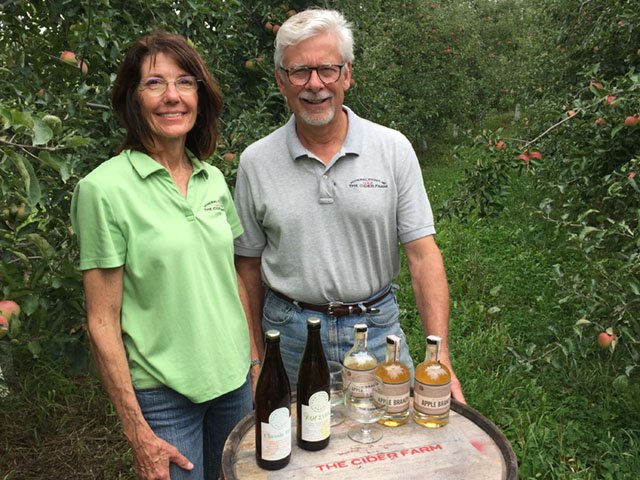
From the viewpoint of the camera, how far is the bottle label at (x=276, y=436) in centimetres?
142

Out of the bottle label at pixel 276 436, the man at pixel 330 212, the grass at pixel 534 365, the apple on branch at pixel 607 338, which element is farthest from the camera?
the grass at pixel 534 365

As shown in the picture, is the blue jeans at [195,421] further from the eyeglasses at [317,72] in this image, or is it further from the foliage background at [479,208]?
the eyeglasses at [317,72]

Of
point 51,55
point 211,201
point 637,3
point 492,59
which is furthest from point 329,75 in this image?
point 492,59

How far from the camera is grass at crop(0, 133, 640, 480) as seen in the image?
3083 mm

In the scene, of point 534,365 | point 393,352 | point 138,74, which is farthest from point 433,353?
point 534,365

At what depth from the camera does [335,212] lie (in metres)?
1.95

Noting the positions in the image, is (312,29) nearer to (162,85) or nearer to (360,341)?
(162,85)

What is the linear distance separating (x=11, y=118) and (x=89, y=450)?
8.25 feet

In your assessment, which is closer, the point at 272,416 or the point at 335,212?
the point at 272,416

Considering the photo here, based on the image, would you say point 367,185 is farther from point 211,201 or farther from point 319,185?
point 211,201

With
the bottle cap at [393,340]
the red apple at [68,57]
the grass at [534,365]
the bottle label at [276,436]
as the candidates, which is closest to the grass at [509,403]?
the grass at [534,365]

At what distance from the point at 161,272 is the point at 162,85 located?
0.53 m

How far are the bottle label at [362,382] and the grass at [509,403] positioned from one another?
3.52ft

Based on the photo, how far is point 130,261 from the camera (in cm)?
155
